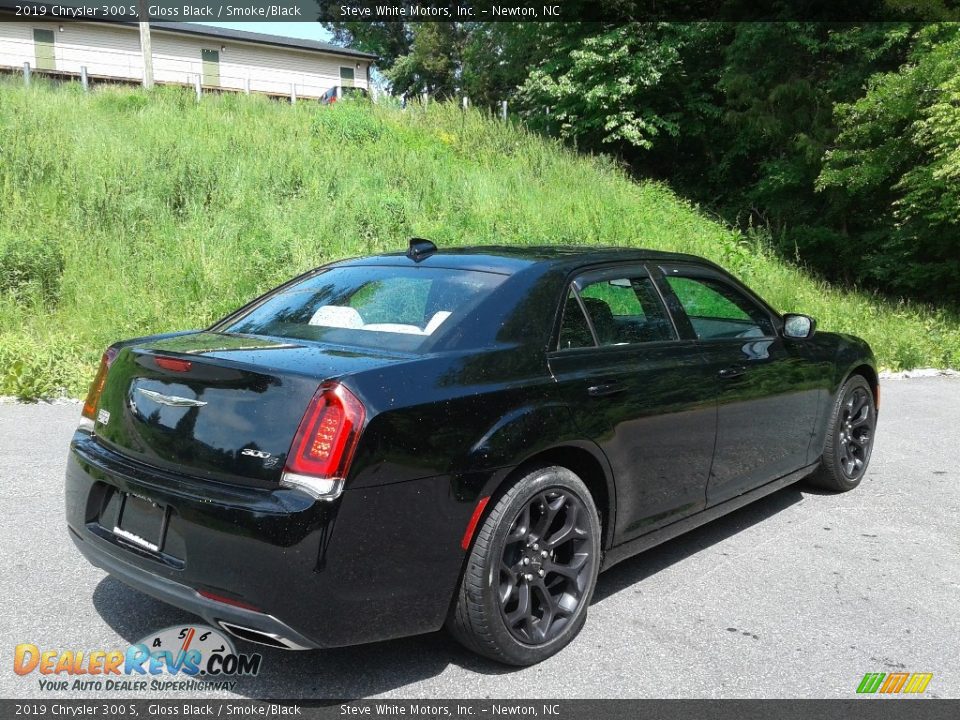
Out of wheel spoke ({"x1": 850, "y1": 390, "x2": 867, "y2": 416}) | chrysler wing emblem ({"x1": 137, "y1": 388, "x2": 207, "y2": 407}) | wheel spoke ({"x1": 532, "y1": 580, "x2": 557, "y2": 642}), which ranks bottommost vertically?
wheel spoke ({"x1": 532, "y1": 580, "x2": 557, "y2": 642})

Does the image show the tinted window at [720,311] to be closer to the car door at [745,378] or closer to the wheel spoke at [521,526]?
the car door at [745,378]

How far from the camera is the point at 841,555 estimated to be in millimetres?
4520

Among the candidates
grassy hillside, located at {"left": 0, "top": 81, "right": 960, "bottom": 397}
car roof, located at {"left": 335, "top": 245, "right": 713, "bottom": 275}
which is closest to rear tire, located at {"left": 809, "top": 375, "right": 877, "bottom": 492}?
car roof, located at {"left": 335, "top": 245, "right": 713, "bottom": 275}

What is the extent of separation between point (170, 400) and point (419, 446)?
0.94 m

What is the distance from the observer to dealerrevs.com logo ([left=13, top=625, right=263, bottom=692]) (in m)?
3.04

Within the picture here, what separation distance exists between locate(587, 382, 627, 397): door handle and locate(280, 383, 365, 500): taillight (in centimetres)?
113

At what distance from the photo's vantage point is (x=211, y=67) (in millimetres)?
38469

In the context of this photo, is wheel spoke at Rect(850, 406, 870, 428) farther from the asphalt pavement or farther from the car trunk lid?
the car trunk lid

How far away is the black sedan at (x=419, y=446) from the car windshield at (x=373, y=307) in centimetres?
2

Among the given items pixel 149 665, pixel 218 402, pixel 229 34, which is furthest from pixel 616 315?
pixel 229 34

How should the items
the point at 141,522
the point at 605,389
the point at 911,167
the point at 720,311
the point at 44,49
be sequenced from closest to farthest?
1. the point at 141,522
2. the point at 605,389
3. the point at 720,311
4. the point at 911,167
5. the point at 44,49

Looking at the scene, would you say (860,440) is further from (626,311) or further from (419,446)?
(419,446)

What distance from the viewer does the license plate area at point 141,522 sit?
9.61ft

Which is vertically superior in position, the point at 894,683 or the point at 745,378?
the point at 745,378
